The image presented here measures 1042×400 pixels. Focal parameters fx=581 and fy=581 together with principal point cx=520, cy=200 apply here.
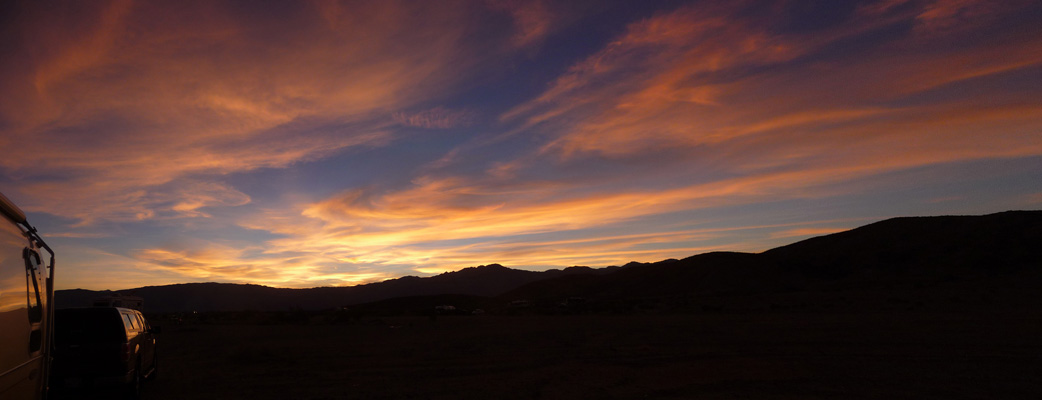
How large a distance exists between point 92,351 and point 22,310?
5770 mm

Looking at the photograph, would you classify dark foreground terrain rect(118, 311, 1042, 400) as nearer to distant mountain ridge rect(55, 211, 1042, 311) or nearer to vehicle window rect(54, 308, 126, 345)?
vehicle window rect(54, 308, 126, 345)

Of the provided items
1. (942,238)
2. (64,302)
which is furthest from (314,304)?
(942,238)

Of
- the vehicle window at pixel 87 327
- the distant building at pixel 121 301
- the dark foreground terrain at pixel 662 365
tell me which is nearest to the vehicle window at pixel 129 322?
the vehicle window at pixel 87 327

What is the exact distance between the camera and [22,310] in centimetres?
550

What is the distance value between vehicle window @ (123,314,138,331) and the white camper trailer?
4645mm

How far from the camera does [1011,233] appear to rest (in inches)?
2689

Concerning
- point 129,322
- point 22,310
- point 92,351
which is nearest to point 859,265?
point 129,322

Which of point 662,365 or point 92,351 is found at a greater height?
point 92,351

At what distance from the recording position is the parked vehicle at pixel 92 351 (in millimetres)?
10055

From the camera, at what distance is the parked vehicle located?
1005 centimetres

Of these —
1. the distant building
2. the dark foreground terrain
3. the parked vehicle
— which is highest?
the distant building

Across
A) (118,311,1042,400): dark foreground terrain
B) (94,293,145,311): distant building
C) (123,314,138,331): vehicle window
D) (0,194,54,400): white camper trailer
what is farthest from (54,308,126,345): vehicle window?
(94,293,145,311): distant building

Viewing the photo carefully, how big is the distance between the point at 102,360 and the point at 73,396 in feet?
2.26

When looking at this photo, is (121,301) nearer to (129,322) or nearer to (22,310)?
(129,322)
